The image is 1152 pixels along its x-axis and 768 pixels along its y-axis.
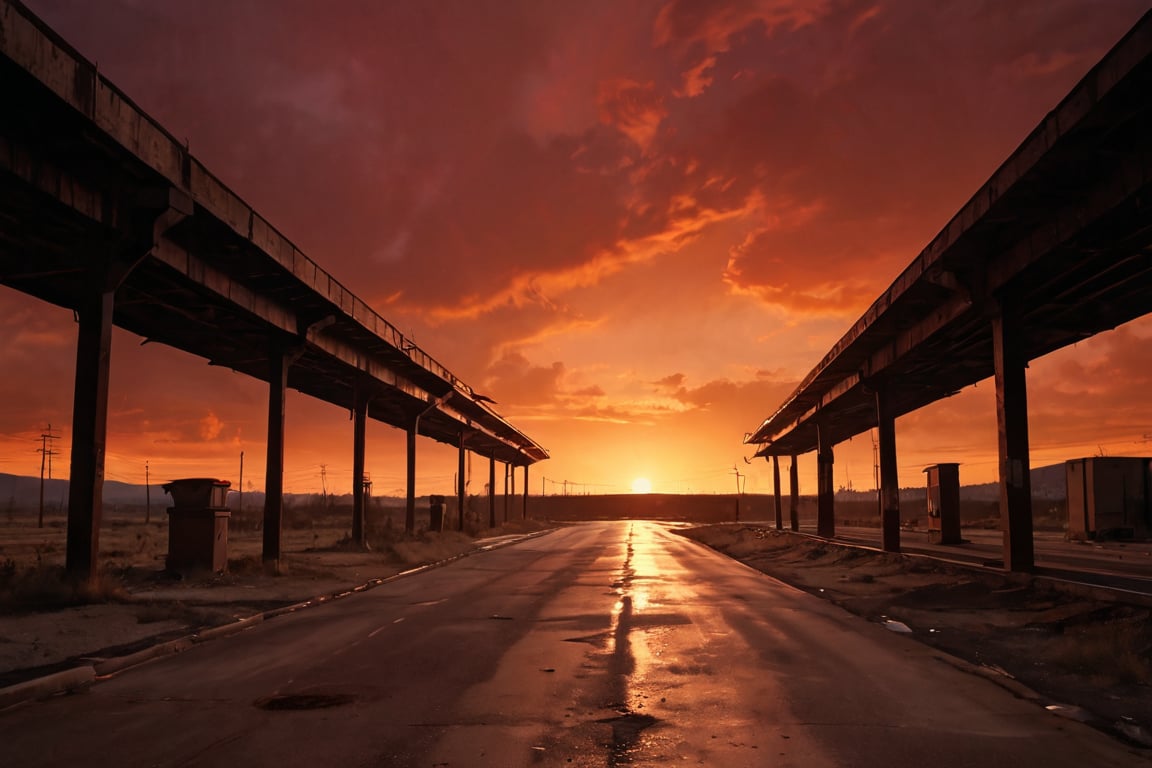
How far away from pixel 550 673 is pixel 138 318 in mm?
19069

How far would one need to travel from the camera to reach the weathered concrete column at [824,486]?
51316 mm

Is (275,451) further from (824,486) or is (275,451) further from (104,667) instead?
(824,486)

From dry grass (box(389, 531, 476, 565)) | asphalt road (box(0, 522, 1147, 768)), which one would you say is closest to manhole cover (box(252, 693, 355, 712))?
asphalt road (box(0, 522, 1147, 768))

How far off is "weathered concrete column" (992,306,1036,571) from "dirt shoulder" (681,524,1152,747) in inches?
64.2

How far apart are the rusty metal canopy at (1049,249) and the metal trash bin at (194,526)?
1906cm

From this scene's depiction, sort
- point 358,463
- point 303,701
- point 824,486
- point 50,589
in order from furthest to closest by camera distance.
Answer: point 824,486, point 358,463, point 50,589, point 303,701

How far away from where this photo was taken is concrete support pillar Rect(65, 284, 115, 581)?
16.7 meters

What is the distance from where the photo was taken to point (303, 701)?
8648mm

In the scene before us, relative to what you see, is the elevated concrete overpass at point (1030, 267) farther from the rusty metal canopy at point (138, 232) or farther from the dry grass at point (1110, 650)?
the rusty metal canopy at point (138, 232)

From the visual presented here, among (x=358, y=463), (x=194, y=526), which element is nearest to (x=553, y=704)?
(x=194, y=526)

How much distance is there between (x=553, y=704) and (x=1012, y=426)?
1600 centimetres

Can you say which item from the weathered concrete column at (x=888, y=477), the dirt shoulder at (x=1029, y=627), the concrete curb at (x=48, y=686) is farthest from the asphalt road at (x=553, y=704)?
the weathered concrete column at (x=888, y=477)

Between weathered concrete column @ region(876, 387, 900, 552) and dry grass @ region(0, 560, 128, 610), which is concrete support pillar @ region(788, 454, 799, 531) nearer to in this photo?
weathered concrete column @ region(876, 387, 900, 552)

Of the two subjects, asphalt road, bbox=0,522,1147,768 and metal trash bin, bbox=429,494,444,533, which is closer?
asphalt road, bbox=0,522,1147,768
